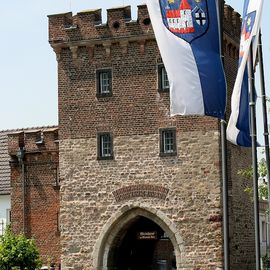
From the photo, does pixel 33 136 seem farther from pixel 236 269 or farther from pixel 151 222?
pixel 236 269

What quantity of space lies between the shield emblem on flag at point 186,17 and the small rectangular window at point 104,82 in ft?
62.5

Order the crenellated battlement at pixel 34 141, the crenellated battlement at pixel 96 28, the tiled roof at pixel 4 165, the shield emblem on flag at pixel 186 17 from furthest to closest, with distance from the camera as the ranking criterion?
the tiled roof at pixel 4 165 → the crenellated battlement at pixel 34 141 → the crenellated battlement at pixel 96 28 → the shield emblem on flag at pixel 186 17

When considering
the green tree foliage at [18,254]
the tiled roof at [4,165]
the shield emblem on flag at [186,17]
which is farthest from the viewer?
the tiled roof at [4,165]

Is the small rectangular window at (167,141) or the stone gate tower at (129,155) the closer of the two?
the stone gate tower at (129,155)

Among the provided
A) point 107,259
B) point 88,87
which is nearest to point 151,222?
point 107,259

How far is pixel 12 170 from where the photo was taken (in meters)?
47.6

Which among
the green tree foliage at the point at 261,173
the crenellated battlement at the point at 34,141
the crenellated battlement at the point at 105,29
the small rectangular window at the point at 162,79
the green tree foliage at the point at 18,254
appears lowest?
the green tree foliage at the point at 18,254

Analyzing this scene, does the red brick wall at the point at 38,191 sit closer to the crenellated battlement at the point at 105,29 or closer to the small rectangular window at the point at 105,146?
the small rectangular window at the point at 105,146

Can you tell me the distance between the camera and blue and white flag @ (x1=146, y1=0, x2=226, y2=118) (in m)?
22.5

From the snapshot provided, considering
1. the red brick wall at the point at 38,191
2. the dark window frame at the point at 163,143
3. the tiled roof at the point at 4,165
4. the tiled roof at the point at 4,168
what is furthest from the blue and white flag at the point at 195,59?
the tiled roof at the point at 4,168

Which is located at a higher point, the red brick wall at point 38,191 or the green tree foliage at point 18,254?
the red brick wall at point 38,191

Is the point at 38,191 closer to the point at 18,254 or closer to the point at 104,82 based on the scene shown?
the point at 18,254

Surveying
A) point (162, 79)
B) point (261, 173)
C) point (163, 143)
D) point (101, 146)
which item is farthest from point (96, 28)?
point (261, 173)

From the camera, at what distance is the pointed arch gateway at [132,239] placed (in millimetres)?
40562
